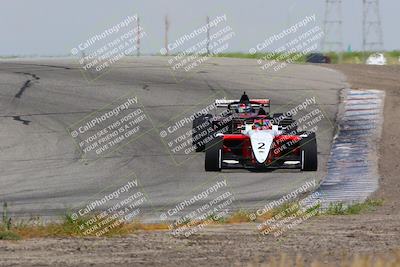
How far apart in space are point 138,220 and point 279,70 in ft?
83.0

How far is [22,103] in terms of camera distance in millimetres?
31484

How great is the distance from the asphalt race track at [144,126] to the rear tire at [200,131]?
0.93 feet

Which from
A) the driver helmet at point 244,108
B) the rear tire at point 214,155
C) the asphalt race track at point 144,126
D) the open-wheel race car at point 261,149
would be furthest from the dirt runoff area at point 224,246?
the driver helmet at point 244,108

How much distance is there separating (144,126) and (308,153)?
7.69 metres

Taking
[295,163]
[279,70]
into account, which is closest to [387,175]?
[295,163]

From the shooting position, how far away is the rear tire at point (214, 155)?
21406 mm

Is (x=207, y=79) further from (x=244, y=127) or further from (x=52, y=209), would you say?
(x=52, y=209)

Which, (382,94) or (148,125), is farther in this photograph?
(382,94)

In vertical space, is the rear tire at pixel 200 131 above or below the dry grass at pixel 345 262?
below

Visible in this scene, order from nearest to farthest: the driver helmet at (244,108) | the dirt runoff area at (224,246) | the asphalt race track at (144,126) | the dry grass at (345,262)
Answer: the dry grass at (345,262), the dirt runoff area at (224,246), the asphalt race track at (144,126), the driver helmet at (244,108)

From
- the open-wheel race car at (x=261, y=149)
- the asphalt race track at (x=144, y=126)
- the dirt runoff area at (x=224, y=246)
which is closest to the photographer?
the dirt runoff area at (x=224, y=246)

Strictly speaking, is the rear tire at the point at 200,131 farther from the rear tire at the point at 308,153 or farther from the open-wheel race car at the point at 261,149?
the rear tire at the point at 308,153

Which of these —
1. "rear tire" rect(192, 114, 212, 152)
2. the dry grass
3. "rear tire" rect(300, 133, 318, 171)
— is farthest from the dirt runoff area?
"rear tire" rect(192, 114, 212, 152)

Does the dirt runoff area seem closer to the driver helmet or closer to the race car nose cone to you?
the race car nose cone
